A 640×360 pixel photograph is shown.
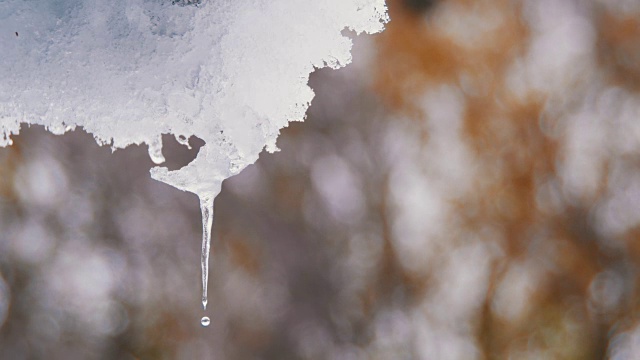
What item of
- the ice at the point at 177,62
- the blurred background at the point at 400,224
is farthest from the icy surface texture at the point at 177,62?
the blurred background at the point at 400,224

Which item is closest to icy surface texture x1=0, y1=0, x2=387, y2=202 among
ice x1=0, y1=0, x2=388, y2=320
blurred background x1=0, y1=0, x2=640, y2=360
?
ice x1=0, y1=0, x2=388, y2=320

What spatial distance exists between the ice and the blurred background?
5.60 meters

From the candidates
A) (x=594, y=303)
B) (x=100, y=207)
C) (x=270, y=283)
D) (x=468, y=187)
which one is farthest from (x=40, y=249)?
(x=594, y=303)

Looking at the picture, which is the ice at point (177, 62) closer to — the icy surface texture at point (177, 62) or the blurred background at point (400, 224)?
the icy surface texture at point (177, 62)

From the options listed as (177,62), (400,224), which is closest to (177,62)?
(177,62)

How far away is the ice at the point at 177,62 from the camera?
50 centimetres

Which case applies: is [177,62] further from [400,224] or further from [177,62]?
[400,224]

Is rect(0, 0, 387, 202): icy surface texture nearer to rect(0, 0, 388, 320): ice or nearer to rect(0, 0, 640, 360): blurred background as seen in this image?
rect(0, 0, 388, 320): ice

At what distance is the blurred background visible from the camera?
19.4 ft

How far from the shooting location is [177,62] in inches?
19.8

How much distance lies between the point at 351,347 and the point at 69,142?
10.9 feet

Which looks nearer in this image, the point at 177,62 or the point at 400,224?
the point at 177,62

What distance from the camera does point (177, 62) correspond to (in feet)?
1.65

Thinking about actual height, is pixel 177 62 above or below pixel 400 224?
below
